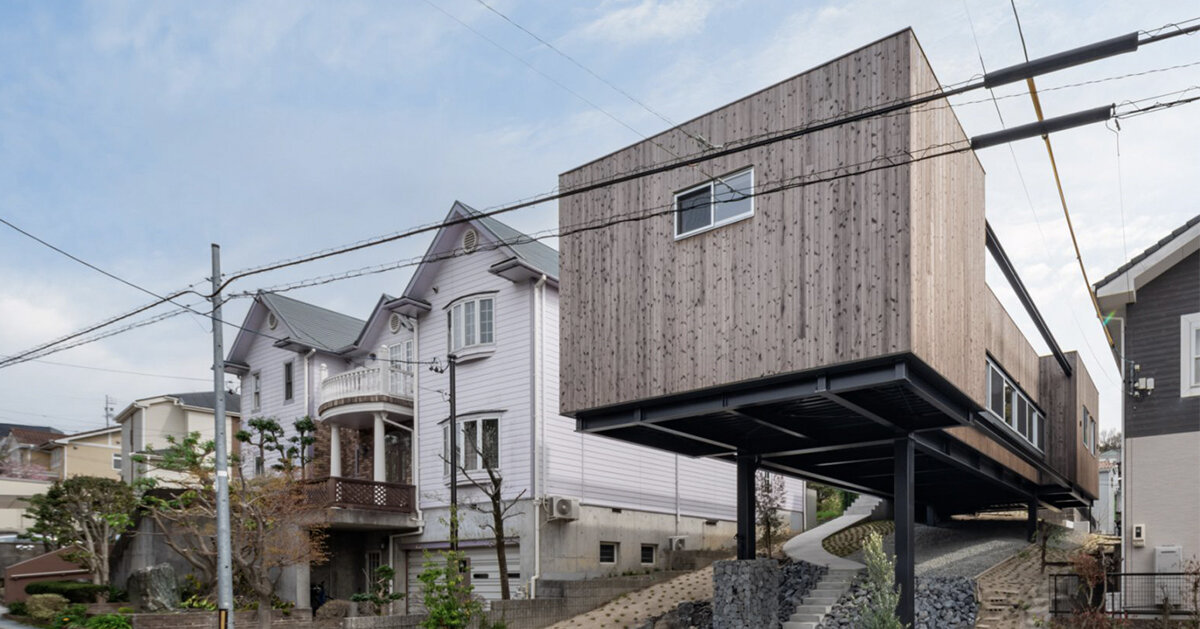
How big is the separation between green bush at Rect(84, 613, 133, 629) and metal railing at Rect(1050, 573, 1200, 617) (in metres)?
18.4

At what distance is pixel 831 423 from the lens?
776 inches

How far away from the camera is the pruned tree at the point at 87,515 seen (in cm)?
2862

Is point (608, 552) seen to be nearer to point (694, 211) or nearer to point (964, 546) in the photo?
point (964, 546)

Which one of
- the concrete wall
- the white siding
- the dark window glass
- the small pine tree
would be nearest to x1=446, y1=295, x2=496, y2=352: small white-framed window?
the white siding

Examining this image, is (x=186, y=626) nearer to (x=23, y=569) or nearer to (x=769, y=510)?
(x=23, y=569)

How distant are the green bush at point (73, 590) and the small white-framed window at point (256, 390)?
1031 cm

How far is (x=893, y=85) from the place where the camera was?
15625 millimetres

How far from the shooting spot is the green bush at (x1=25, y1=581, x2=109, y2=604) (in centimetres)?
2708

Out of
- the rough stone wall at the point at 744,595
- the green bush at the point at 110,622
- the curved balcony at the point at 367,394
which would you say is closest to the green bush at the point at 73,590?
the green bush at the point at 110,622

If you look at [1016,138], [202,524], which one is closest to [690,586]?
[202,524]

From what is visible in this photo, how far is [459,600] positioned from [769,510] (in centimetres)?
1072

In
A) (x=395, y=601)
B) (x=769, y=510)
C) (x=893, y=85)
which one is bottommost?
(x=395, y=601)

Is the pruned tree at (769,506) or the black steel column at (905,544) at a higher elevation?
the black steel column at (905,544)

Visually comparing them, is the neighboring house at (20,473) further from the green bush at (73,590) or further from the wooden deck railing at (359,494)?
the wooden deck railing at (359,494)
